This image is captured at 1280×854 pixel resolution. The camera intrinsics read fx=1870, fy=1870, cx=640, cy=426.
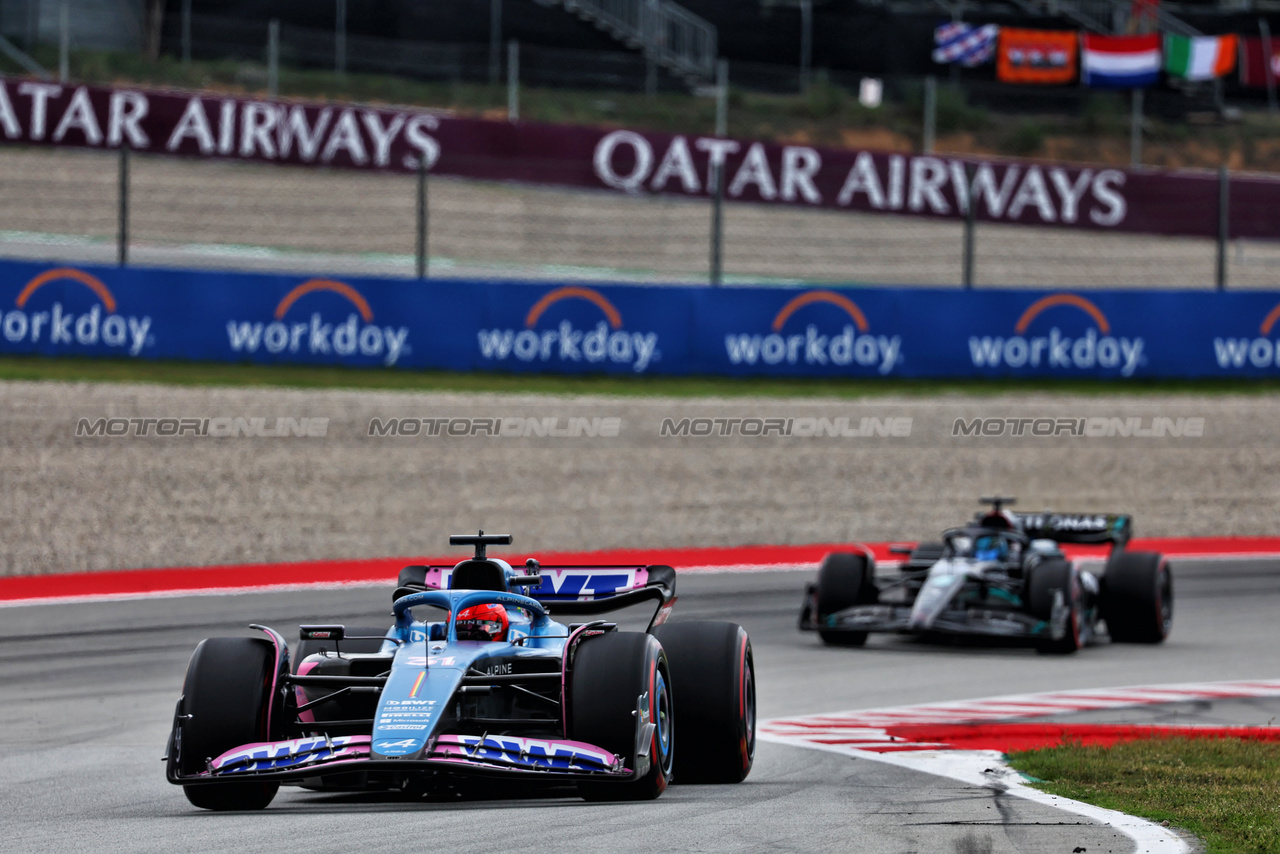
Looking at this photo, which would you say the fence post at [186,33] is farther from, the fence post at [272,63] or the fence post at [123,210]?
the fence post at [123,210]

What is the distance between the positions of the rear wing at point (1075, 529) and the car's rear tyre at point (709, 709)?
6899mm

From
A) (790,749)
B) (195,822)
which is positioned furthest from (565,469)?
(195,822)

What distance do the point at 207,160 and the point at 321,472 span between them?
29.2 ft

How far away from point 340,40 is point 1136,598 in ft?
73.2

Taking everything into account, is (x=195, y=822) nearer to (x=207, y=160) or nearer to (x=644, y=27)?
(x=207, y=160)

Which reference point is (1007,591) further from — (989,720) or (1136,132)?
(1136,132)

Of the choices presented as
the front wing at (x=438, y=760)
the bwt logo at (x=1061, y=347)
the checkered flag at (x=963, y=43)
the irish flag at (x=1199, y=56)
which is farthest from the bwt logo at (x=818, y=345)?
the irish flag at (x=1199, y=56)

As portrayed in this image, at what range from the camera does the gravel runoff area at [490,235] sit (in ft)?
88.1

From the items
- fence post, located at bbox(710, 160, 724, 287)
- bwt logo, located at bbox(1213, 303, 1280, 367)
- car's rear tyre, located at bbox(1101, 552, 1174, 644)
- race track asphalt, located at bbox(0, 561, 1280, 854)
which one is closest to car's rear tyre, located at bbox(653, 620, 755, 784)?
race track asphalt, located at bbox(0, 561, 1280, 854)

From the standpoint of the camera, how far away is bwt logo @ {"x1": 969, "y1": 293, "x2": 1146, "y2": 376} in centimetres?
2306

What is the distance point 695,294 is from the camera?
21969 millimetres

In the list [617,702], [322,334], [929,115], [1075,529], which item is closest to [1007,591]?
[1075,529]

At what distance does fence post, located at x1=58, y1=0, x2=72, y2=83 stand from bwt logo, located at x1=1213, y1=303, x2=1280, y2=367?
17619mm

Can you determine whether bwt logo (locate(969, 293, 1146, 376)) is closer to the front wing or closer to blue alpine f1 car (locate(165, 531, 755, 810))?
blue alpine f1 car (locate(165, 531, 755, 810))
